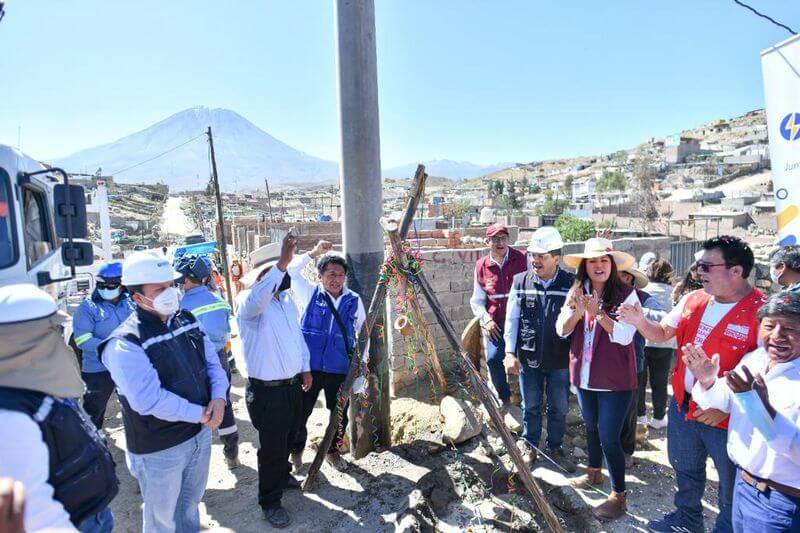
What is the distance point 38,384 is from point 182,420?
3.06 ft

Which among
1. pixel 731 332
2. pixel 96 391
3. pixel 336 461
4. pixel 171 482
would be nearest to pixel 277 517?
pixel 336 461

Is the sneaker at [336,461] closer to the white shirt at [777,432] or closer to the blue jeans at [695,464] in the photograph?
the blue jeans at [695,464]

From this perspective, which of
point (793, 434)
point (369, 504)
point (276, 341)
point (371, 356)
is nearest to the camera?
point (793, 434)

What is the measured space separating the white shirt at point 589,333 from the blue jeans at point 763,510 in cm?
101

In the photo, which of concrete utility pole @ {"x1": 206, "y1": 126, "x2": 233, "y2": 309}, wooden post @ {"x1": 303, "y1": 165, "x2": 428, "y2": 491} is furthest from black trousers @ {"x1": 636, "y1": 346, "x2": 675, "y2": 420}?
concrete utility pole @ {"x1": 206, "y1": 126, "x2": 233, "y2": 309}

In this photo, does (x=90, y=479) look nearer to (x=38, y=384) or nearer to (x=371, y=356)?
(x=38, y=384)

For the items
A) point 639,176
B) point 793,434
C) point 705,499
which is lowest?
point 705,499

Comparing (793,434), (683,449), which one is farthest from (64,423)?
(683,449)

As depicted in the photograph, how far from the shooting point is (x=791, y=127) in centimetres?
374

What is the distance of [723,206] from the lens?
115ft

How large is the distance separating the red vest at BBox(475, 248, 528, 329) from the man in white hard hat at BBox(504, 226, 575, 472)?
0.52 meters

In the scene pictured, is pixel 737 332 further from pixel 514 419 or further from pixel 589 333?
pixel 514 419

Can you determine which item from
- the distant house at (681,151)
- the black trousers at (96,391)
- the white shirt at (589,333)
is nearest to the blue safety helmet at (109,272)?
the black trousers at (96,391)

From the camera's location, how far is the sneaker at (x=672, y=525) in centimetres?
281
